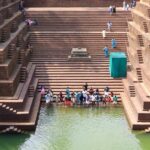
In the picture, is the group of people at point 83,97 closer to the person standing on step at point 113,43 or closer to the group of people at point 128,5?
the person standing on step at point 113,43

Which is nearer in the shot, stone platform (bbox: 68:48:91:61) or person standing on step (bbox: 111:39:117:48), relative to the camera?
stone platform (bbox: 68:48:91:61)

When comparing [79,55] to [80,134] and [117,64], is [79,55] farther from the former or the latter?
[80,134]

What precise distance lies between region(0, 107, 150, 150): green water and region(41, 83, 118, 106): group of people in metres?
1.08

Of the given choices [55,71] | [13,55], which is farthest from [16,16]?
[13,55]

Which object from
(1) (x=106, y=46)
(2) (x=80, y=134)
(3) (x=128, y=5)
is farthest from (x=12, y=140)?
(3) (x=128, y=5)

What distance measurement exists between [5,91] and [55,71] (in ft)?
22.0

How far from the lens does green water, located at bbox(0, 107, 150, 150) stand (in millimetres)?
18766

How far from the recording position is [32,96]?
23.4 meters

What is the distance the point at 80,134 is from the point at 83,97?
4.67 meters

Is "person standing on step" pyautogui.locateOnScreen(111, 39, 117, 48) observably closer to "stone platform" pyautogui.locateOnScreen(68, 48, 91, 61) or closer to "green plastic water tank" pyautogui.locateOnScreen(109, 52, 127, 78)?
"stone platform" pyautogui.locateOnScreen(68, 48, 91, 61)

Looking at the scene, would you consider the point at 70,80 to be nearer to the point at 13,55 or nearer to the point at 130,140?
the point at 13,55

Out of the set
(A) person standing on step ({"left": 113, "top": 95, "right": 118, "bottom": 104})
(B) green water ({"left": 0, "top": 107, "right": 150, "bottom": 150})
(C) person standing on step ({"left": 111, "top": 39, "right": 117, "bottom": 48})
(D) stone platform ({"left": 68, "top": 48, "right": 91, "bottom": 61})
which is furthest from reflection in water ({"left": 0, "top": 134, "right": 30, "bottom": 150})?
(C) person standing on step ({"left": 111, "top": 39, "right": 117, "bottom": 48})

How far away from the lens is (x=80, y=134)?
20.1 meters

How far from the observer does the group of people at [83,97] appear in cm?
2455
